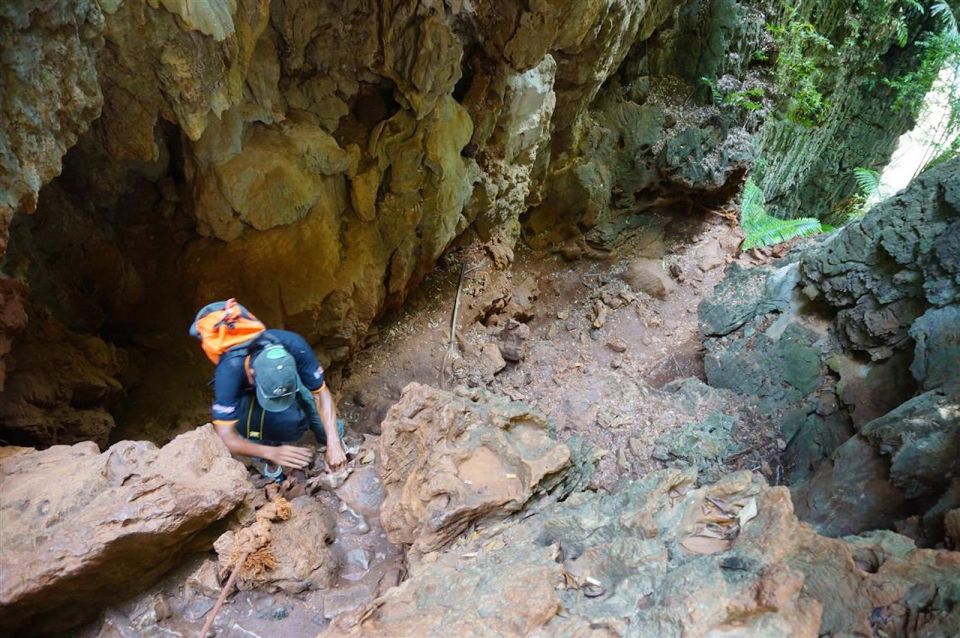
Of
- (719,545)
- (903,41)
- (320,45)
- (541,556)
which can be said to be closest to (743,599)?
(719,545)

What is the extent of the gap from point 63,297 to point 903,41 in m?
13.2

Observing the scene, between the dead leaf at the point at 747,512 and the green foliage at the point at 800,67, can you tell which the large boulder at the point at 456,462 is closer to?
the dead leaf at the point at 747,512

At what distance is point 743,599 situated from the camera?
1.98 m

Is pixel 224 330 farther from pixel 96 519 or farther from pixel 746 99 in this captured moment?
pixel 746 99

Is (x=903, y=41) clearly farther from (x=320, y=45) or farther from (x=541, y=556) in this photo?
(x=541, y=556)

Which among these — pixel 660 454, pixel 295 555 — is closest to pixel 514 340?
pixel 660 454

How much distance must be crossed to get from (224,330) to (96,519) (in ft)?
3.96

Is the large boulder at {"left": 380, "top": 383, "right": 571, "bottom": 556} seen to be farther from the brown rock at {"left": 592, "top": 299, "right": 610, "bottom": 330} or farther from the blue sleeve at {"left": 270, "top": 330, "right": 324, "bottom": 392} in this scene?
the brown rock at {"left": 592, "top": 299, "right": 610, "bottom": 330}

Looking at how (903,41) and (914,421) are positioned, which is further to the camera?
(903,41)

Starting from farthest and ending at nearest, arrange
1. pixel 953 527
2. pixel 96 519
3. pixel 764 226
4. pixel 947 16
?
pixel 947 16
pixel 764 226
pixel 953 527
pixel 96 519

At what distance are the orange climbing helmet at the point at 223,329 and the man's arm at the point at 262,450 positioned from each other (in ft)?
1.48

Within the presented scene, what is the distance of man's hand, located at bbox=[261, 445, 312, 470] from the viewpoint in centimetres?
338

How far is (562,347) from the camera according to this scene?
8.00m

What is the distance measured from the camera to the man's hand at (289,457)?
3377 millimetres
